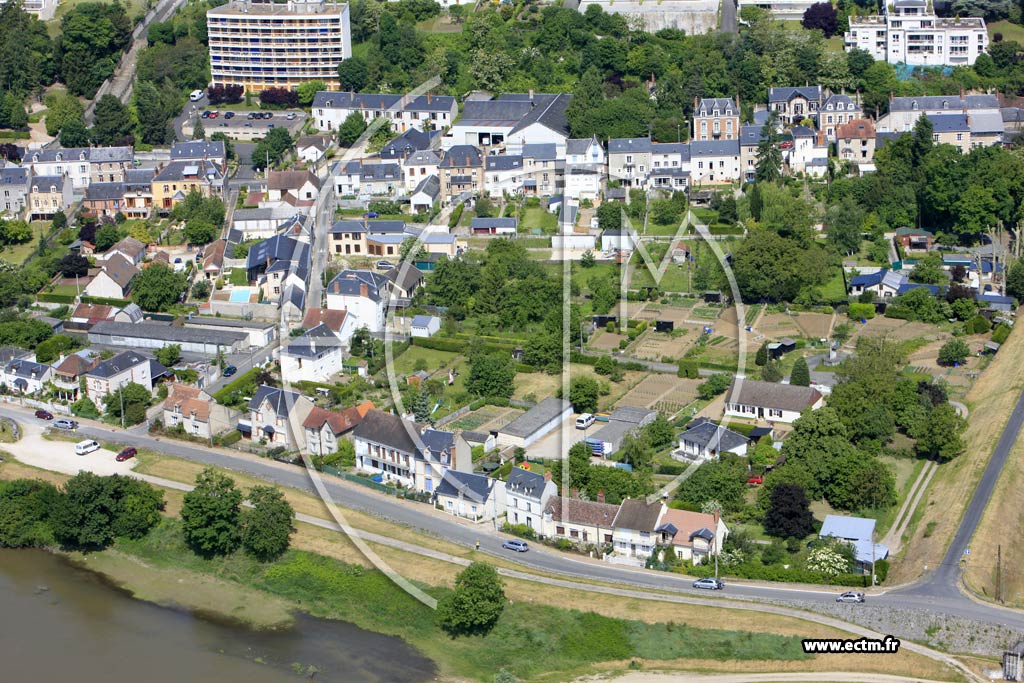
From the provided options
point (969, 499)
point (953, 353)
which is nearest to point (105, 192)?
point (953, 353)

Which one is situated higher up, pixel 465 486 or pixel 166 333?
pixel 166 333

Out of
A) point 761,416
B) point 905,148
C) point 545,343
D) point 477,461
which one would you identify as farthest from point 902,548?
point 905,148

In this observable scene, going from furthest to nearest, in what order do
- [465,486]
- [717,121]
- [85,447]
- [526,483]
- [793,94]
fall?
1. [793,94]
2. [717,121]
3. [85,447]
4. [465,486]
5. [526,483]

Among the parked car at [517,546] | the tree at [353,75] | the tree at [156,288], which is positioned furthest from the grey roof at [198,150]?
the parked car at [517,546]

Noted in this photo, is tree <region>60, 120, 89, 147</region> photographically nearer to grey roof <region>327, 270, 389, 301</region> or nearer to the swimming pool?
the swimming pool

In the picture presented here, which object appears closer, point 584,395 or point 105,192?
point 584,395

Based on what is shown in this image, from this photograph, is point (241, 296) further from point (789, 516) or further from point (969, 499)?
point (969, 499)
